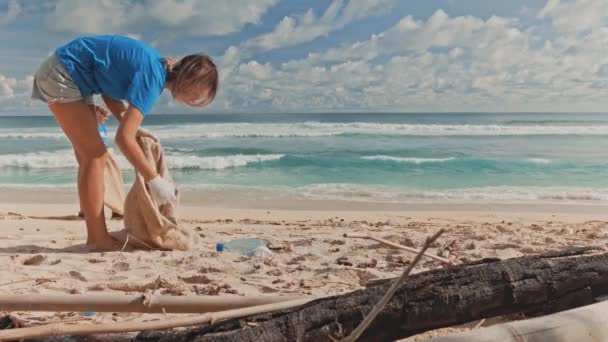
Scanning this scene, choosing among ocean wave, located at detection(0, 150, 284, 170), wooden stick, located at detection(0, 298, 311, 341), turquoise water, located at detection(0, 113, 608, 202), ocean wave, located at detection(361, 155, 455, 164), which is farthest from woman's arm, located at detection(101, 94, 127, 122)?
ocean wave, located at detection(361, 155, 455, 164)

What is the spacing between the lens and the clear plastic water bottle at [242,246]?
3.93 metres

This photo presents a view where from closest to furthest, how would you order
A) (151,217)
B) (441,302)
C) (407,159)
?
1. (441,302)
2. (151,217)
3. (407,159)

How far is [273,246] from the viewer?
412 cm

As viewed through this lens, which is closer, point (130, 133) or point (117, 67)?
point (130, 133)

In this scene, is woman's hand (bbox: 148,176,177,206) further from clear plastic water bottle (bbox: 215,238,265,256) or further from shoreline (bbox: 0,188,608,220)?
shoreline (bbox: 0,188,608,220)

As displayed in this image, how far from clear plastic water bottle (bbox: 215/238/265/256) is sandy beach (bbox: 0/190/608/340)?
10cm

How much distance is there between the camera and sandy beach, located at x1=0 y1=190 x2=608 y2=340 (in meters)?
2.90

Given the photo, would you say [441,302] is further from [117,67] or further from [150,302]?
[117,67]

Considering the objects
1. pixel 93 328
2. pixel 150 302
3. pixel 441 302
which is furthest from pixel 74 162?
pixel 441 302

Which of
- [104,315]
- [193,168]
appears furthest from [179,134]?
[104,315]

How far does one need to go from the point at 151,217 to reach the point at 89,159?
2.03 feet

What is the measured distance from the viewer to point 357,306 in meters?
1.58

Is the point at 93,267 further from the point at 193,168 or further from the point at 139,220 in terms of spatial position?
the point at 193,168

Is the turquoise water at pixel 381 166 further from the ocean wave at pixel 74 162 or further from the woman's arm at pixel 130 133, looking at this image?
Answer: the woman's arm at pixel 130 133
